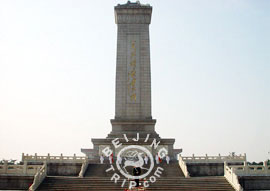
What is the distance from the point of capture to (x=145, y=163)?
68.9 feet

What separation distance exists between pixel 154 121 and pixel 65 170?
856 centimetres

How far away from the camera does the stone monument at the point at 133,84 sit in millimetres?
25031

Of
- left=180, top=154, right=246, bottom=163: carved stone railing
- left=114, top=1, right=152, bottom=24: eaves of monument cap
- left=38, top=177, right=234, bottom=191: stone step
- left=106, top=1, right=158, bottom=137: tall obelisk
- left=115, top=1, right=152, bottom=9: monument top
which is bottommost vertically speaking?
left=38, top=177, right=234, bottom=191: stone step

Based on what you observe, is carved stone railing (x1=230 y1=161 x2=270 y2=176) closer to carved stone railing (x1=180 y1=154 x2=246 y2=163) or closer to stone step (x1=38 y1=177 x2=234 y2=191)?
stone step (x1=38 y1=177 x2=234 y2=191)

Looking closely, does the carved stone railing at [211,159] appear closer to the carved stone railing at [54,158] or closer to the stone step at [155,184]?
the stone step at [155,184]

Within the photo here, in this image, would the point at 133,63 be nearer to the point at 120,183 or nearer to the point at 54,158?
the point at 54,158

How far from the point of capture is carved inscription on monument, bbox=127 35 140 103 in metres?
26.6

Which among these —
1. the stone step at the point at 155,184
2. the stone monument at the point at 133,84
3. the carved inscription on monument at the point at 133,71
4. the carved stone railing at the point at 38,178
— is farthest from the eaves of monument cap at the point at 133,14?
the carved stone railing at the point at 38,178

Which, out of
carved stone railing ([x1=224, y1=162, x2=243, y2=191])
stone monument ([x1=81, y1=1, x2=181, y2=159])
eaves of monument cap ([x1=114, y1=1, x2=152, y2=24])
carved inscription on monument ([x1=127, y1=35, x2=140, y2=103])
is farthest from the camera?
eaves of monument cap ([x1=114, y1=1, x2=152, y2=24])

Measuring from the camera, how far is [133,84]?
87.7ft

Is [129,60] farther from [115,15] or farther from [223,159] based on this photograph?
[223,159]

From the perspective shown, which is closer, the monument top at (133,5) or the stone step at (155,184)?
the stone step at (155,184)

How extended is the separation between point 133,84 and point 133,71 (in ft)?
3.60

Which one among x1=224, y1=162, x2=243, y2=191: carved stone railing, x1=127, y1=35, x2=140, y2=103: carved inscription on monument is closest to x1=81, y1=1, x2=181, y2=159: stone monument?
x1=127, y1=35, x2=140, y2=103: carved inscription on monument
